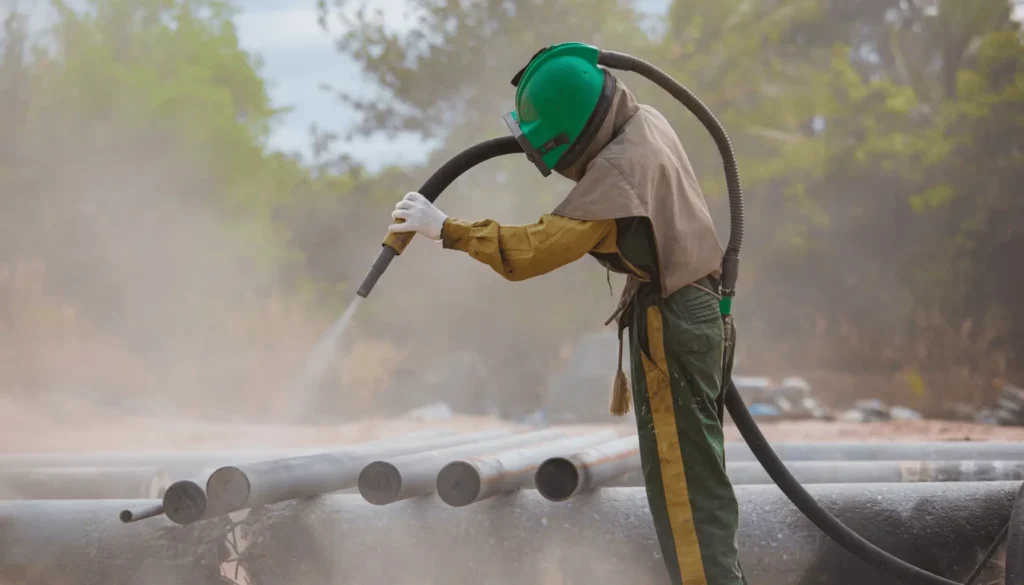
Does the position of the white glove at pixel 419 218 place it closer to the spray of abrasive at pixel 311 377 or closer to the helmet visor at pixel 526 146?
the helmet visor at pixel 526 146

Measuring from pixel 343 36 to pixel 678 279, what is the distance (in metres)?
19.8

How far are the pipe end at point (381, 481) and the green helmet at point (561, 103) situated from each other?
92 centimetres

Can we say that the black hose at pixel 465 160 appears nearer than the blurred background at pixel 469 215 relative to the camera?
Yes

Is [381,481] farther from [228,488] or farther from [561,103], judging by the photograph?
[561,103]

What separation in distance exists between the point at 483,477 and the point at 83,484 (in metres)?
2.26

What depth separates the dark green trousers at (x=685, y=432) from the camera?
2.37 metres

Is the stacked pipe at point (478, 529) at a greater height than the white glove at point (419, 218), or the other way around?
the white glove at point (419, 218)

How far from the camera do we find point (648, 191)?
238cm

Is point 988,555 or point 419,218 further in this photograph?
→ point 988,555

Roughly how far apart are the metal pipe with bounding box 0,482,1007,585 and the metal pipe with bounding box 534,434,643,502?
0.27 ft

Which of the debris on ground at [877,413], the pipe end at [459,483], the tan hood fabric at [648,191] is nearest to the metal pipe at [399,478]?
the pipe end at [459,483]

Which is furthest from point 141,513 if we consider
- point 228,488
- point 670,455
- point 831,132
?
point 831,132

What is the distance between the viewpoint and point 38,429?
11.4 meters

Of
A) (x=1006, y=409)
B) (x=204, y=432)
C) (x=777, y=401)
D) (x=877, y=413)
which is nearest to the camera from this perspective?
(x=204, y=432)
